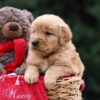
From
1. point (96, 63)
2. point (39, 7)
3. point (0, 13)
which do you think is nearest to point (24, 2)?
point (39, 7)

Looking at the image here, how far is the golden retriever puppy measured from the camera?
4.03 meters

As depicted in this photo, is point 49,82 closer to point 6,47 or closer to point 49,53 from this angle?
point 49,53

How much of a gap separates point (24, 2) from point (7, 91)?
3.73 m

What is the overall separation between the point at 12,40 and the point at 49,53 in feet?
0.92

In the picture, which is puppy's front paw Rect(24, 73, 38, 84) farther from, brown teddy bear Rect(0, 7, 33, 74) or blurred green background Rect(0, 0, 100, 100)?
blurred green background Rect(0, 0, 100, 100)

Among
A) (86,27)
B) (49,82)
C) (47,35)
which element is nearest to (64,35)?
(47,35)

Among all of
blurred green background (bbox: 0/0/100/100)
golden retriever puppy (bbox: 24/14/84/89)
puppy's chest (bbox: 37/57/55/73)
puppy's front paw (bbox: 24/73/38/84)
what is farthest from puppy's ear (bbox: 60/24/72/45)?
blurred green background (bbox: 0/0/100/100)

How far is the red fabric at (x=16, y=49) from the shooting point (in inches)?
165

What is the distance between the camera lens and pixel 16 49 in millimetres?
4219

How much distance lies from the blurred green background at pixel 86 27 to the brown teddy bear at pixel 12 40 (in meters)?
3.66

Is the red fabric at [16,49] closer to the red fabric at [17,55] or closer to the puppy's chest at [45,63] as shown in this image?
the red fabric at [17,55]

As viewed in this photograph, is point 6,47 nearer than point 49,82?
No

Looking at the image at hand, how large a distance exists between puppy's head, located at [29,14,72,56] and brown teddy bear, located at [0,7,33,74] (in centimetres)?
17

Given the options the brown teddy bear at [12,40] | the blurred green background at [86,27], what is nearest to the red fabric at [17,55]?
the brown teddy bear at [12,40]
